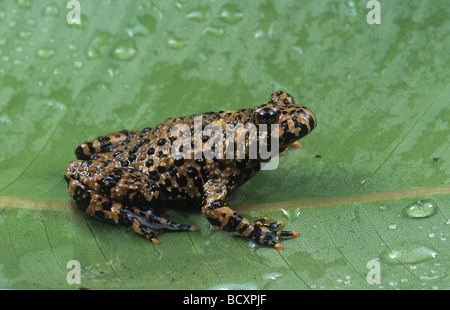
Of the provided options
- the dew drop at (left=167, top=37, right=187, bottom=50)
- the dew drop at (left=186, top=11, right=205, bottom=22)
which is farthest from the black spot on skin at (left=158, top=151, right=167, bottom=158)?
the dew drop at (left=186, top=11, right=205, bottom=22)

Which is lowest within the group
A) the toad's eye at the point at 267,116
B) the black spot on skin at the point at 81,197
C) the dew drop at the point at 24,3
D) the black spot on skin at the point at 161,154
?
the black spot on skin at the point at 81,197

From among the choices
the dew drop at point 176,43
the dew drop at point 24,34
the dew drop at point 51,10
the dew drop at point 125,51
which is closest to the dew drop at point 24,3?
the dew drop at point 51,10

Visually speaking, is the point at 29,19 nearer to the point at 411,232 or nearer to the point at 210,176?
the point at 210,176

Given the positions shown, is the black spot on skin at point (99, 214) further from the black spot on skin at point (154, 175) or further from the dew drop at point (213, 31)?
the dew drop at point (213, 31)

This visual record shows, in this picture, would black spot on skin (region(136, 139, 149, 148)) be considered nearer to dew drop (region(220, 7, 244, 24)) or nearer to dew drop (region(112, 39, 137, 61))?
dew drop (region(112, 39, 137, 61))

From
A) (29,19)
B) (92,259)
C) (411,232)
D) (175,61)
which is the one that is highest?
(29,19)

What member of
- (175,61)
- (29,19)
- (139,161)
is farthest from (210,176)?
(29,19)
